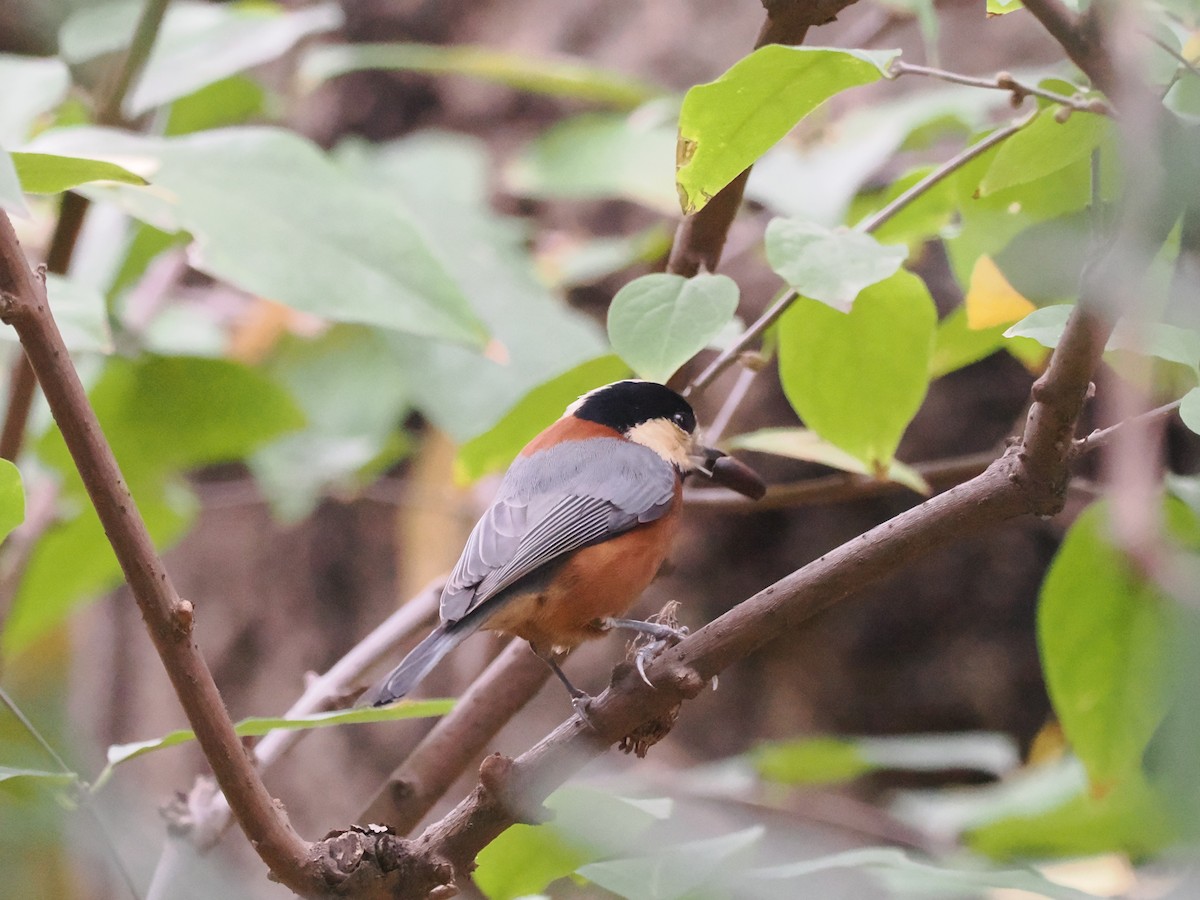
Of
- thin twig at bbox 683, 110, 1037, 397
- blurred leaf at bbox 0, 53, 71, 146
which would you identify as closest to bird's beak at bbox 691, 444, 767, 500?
thin twig at bbox 683, 110, 1037, 397

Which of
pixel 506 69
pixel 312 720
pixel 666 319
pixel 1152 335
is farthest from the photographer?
pixel 506 69

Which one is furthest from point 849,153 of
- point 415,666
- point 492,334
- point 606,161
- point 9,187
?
point 9,187

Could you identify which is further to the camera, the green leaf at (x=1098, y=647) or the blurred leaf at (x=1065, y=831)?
the blurred leaf at (x=1065, y=831)

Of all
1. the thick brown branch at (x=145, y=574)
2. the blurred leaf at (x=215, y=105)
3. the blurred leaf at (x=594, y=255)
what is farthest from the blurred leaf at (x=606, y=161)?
the thick brown branch at (x=145, y=574)

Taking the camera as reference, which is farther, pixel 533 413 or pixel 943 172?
pixel 533 413

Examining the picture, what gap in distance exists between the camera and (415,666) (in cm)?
139

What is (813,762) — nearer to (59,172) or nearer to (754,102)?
(754,102)

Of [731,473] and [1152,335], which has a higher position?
[1152,335]

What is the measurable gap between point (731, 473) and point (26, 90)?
1.23 m

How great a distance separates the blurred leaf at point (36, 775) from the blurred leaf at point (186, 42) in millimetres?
1335

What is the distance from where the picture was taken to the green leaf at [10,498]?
991mm

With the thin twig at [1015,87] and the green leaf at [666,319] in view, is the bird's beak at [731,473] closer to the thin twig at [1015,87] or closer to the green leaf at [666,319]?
the green leaf at [666,319]

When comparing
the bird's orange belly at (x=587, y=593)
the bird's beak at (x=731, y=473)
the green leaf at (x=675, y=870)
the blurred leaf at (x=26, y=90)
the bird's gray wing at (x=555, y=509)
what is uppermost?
the blurred leaf at (x=26, y=90)

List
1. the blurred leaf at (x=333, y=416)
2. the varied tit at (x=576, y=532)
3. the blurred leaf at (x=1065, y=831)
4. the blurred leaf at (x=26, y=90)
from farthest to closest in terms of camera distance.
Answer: the blurred leaf at (x=333, y=416)
the blurred leaf at (x=26, y=90)
the blurred leaf at (x=1065, y=831)
the varied tit at (x=576, y=532)
